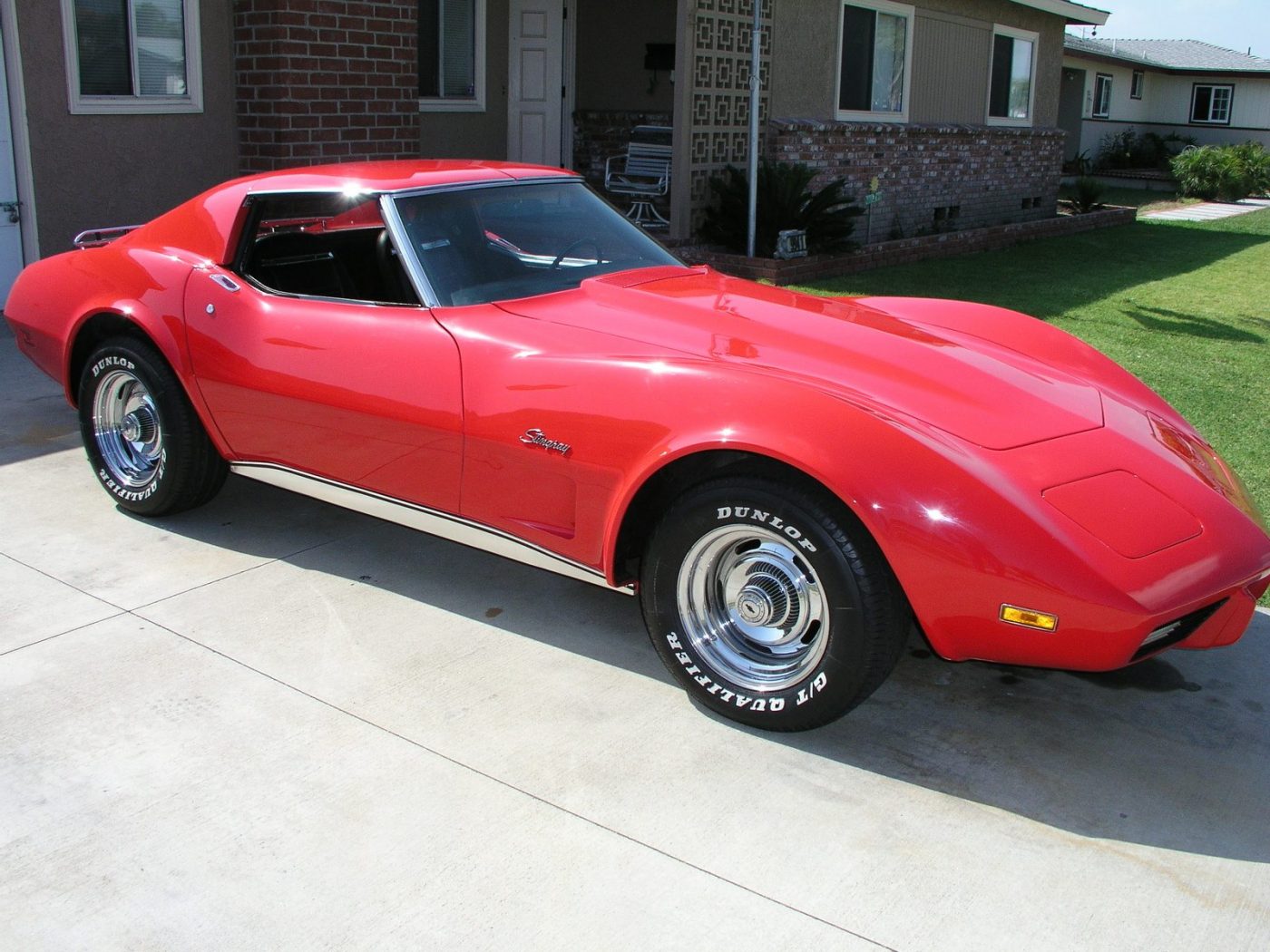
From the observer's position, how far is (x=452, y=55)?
11.9m

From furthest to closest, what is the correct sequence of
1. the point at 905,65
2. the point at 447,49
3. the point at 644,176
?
the point at 905,65 < the point at 644,176 < the point at 447,49

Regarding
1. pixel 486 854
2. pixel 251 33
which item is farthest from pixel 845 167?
pixel 486 854

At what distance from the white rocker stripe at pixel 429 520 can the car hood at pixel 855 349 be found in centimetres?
70

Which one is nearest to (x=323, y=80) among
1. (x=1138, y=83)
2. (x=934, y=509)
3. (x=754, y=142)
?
(x=754, y=142)

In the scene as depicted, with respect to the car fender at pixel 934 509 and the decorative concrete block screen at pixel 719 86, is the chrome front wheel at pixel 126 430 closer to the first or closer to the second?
the car fender at pixel 934 509

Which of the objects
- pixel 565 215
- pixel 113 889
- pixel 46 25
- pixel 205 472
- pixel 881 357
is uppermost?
pixel 46 25

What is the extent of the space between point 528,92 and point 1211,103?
34.6m

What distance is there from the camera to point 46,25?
8.24 m

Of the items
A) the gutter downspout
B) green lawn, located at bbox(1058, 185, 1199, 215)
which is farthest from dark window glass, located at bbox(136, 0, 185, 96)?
green lawn, located at bbox(1058, 185, 1199, 215)

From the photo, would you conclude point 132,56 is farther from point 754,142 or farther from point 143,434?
point 754,142

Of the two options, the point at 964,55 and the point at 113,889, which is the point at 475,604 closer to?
the point at 113,889

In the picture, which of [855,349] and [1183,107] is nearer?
[855,349]

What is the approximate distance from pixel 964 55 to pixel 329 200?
14829 mm

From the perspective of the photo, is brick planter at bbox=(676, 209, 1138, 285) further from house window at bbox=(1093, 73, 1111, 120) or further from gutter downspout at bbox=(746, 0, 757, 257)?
house window at bbox=(1093, 73, 1111, 120)
